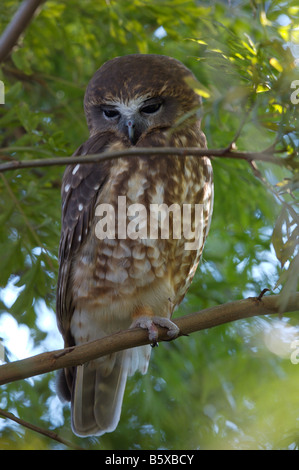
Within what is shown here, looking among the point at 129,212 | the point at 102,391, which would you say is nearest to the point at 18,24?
the point at 129,212

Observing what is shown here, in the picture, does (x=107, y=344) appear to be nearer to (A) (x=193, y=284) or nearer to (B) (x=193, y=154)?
(B) (x=193, y=154)

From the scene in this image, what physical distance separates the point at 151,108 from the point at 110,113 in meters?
0.20

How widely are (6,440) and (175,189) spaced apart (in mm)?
1315

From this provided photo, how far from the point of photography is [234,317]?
203cm

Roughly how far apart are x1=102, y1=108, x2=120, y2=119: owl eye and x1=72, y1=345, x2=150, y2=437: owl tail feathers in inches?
45.1

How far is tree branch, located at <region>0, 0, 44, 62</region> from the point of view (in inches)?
105

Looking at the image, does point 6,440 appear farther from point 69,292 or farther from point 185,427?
point 185,427

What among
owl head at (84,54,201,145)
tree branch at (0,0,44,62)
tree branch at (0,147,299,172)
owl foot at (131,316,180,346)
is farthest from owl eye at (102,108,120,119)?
tree branch at (0,147,299,172)

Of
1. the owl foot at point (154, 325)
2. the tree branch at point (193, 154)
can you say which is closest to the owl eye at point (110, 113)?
the owl foot at point (154, 325)

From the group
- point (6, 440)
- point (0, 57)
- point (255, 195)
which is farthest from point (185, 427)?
point (0, 57)

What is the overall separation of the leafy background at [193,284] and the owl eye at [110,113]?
22 centimetres

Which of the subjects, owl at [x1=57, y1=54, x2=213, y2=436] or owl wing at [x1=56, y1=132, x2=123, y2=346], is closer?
owl at [x1=57, y1=54, x2=213, y2=436]

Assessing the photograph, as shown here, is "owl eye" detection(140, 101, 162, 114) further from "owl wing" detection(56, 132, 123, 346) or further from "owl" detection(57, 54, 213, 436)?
"owl wing" detection(56, 132, 123, 346)

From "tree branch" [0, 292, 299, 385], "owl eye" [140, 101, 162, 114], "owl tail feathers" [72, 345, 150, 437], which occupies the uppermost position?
"owl eye" [140, 101, 162, 114]
